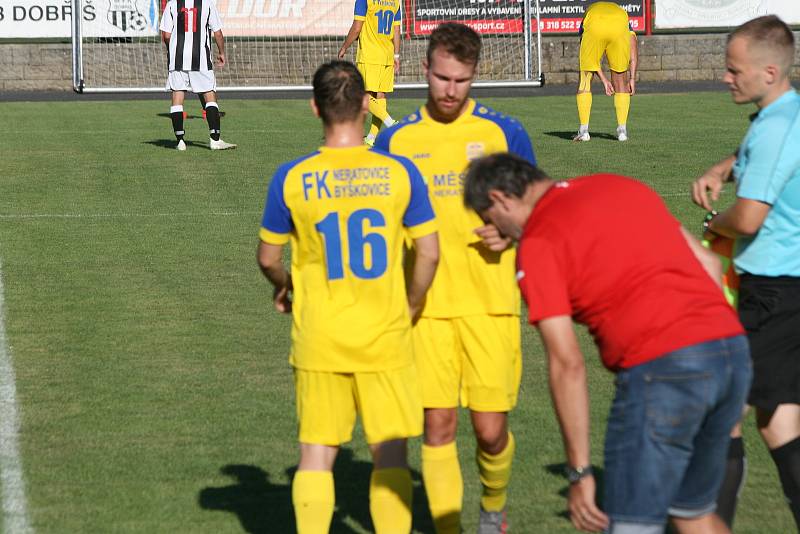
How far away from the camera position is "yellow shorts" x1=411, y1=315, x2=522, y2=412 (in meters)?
5.77

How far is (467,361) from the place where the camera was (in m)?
5.84

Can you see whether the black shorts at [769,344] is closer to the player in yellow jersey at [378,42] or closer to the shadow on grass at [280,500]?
the shadow on grass at [280,500]

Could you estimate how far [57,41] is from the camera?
29.6 meters

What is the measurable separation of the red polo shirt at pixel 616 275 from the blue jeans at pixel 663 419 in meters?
0.05

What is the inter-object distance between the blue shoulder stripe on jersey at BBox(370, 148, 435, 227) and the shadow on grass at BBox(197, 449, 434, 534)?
5.40 feet

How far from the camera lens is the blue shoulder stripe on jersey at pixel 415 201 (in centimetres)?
518

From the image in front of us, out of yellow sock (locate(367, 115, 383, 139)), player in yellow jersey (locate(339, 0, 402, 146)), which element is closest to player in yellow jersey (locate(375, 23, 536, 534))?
yellow sock (locate(367, 115, 383, 139))

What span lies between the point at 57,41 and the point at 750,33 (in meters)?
26.3

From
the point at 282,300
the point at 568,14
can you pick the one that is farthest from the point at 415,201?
the point at 568,14

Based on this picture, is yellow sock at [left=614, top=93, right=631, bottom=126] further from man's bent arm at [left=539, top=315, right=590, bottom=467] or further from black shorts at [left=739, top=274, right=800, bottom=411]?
man's bent arm at [left=539, top=315, right=590, bottom=467]

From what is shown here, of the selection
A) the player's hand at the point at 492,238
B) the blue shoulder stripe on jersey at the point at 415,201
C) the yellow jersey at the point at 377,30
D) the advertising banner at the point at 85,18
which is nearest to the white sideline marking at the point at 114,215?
the yellow jersey at the point at 377,30

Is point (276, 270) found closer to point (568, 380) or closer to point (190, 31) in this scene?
point (568, 380)

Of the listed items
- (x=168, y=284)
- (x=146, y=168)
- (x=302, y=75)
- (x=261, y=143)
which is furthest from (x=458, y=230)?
(x=302, y=75)

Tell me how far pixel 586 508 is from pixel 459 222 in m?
1.89
